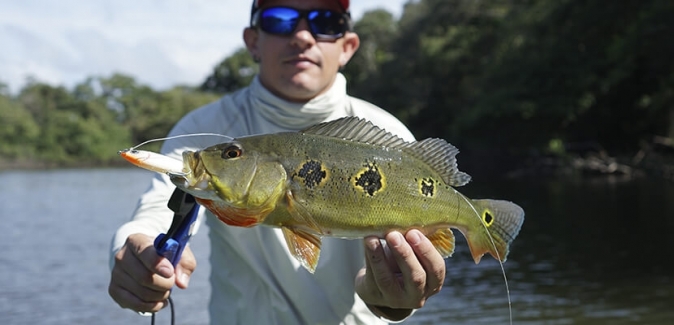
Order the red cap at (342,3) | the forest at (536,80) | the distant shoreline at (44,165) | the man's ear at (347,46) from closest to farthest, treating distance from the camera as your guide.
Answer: the red cap at (342,3)
the man's ear at (347,46)
the forest at (536,80)
the distant shoreline at (44,165)

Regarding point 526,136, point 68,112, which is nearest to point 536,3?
point 526,136

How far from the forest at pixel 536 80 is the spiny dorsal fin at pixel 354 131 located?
2372cm

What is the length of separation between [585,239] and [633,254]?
111 inches

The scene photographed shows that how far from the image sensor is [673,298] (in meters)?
15.2

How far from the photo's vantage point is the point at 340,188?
2691 mm

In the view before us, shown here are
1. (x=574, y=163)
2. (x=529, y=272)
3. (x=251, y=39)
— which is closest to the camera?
(x=251, y=39)

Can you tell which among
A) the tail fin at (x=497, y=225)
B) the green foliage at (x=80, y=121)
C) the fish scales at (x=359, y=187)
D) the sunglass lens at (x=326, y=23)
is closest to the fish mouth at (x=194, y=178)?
the fish scales at (x=359, y=187)

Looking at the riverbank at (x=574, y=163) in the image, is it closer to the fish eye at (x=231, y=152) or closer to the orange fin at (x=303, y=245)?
the orange fin at (x=303, y=245)

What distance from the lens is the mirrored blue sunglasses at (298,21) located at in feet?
12.7

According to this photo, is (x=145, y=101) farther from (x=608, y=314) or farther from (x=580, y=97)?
(x=608, y=314)

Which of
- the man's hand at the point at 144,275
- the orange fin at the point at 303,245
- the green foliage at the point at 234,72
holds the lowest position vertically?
the man's hand at the point at 144,275

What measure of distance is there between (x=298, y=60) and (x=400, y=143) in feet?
3.75

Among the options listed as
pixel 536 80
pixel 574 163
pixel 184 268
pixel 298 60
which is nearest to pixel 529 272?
pixel 298 60

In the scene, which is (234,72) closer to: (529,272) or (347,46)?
(529,272)
